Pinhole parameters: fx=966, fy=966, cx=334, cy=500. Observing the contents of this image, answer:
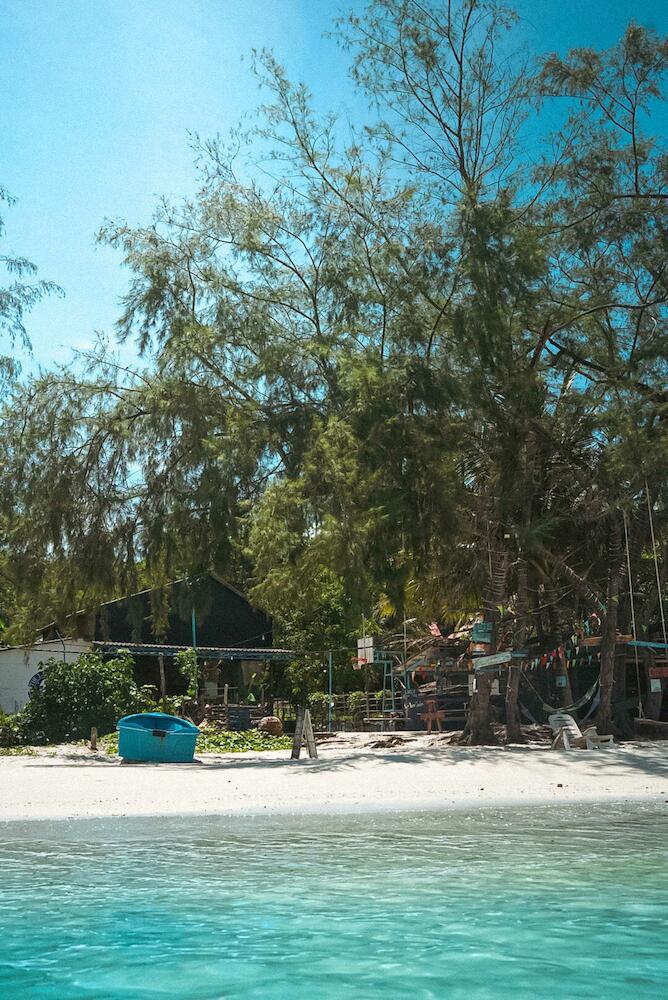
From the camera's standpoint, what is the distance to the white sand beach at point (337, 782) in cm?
1266

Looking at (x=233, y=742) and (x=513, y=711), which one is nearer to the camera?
(x=513, y=711)

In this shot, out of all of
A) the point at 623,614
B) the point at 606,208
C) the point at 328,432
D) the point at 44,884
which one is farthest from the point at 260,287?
the point at 44,884

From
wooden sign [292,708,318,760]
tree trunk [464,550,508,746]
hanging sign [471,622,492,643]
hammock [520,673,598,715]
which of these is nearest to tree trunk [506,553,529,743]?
tree trunk [464,550,508,746]

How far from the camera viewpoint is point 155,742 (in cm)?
1898

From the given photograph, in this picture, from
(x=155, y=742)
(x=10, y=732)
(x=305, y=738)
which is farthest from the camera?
(x=10, y=732)

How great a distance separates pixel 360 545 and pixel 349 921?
12523mm

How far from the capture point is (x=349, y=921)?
20.3 ft

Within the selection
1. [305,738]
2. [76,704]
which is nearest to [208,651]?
[76,704]

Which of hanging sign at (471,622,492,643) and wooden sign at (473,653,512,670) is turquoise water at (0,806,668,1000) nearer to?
wooden sign at (473,653,512,670)

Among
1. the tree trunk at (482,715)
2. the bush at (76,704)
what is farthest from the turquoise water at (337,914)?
the bush at (76,704)

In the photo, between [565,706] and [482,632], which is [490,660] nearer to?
[482,632]

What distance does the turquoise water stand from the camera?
5098 mm

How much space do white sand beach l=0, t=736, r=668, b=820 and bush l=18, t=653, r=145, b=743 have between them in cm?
314

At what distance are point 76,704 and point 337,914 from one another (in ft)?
60.0
